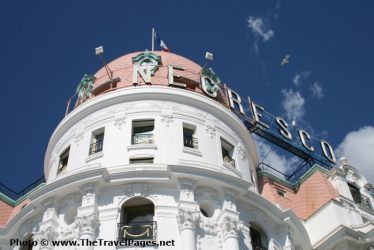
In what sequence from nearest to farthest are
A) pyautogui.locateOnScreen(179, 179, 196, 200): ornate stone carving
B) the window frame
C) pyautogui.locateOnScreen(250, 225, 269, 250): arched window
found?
pyautogui.locateOnScreen(179, 179, 196, 200): ornate stone carving < pyautogui.locateOnScreen(250, 225, 269, 250): arched window < the window frame

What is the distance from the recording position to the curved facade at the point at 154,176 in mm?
28281

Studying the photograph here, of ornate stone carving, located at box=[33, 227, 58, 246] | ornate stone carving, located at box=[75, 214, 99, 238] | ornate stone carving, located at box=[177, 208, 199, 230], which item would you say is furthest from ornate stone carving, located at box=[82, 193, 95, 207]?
ornate stone carving, located at box=[177, 208, 199, 230]

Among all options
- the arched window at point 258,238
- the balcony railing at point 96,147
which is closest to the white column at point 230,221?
the arched window at point 258,238

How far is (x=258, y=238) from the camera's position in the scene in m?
31.1

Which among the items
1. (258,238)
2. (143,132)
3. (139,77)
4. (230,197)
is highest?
(139,77)

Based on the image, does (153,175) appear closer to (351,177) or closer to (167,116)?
(167,116)

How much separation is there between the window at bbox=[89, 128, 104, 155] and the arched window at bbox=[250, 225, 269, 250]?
381 inches

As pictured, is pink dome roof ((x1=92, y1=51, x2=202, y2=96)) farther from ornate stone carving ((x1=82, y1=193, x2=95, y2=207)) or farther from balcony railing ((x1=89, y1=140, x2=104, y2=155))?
ornate stone carving ((x1=82, y1=193, x2=95, y2=207))

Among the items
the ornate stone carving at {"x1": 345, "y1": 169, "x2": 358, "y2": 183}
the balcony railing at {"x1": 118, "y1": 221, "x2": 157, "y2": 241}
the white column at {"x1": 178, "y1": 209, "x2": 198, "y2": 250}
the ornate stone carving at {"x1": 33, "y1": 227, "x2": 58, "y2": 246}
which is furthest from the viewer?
the ornate stone carving at {"x1": 345, "y1": 169, "x2": 358, "y2": 183}

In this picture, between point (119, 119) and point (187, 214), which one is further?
point (119, 119)

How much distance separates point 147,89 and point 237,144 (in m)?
6.54

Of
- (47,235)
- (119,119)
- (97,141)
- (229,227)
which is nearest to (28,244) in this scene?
(47,235)

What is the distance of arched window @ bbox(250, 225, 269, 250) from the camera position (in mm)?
30434

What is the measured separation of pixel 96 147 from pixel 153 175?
521cm
